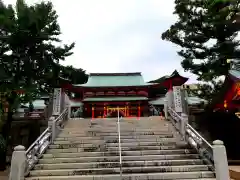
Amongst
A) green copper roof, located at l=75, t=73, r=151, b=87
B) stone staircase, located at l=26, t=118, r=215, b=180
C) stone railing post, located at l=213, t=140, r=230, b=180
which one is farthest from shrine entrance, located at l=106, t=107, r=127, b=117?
stone railing post, located at l=213, t=140, r=230, b=180

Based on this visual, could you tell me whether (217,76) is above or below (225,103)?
above

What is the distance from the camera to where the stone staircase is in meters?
8.84

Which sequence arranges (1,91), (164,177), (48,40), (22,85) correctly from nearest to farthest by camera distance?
(164,177) < (1,91) < (22,85) < (48,40)

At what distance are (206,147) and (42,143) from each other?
607 cm

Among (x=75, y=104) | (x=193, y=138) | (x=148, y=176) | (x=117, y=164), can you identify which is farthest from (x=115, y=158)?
(x=75, y=104)

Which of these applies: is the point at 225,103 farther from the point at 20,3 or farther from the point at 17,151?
the point at 20,3

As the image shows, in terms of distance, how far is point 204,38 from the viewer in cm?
1917

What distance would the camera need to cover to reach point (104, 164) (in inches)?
376

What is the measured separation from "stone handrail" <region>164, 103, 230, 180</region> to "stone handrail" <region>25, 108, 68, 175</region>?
5.47m

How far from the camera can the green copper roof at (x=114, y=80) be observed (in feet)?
85.7

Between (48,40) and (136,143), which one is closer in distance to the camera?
(136,143)

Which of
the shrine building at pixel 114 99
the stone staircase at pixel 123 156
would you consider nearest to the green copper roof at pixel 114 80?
the shrine building at pixel 114 99

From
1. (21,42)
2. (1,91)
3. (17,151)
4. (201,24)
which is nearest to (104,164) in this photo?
(17,151)

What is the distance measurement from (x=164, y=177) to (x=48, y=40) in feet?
38.1
